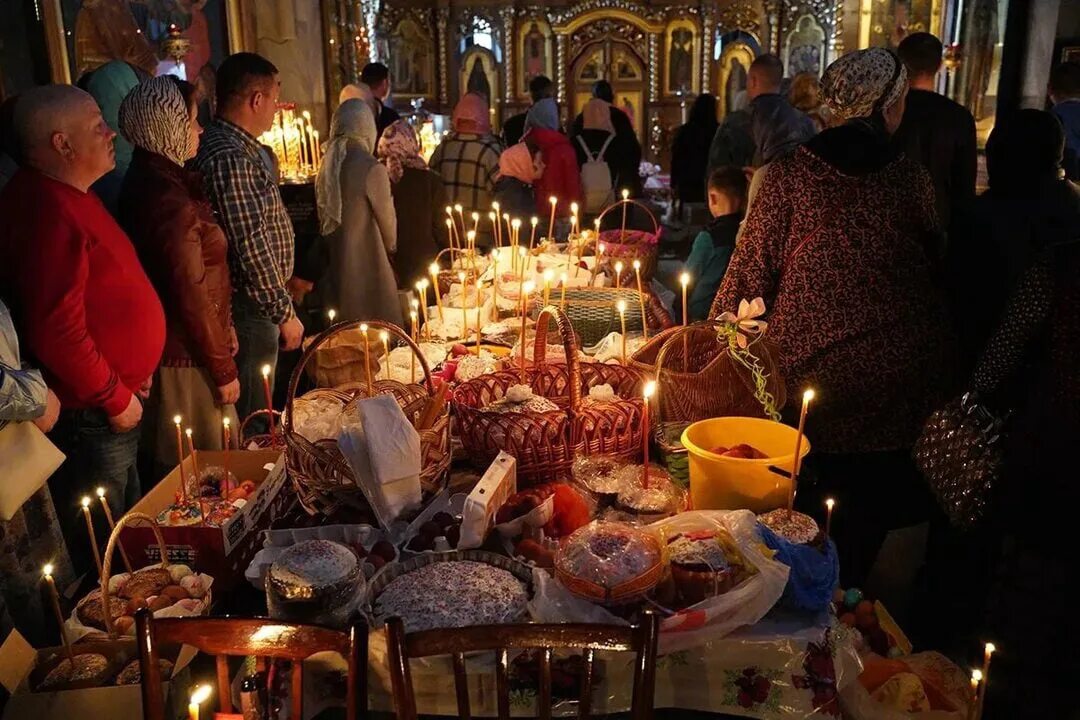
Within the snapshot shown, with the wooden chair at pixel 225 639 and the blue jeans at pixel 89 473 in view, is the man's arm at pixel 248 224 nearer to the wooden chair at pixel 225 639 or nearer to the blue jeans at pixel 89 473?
the blue jeans at pixel 89 473

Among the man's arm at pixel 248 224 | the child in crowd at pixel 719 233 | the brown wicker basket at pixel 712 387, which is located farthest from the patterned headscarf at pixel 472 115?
the brown wicker basket at pixel 712 387

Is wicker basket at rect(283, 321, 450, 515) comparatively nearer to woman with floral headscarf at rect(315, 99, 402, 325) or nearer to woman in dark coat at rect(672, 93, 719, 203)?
woman with floral headscarf at rect(315, 99, 402, 325)

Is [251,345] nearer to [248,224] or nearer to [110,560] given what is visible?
[248,224]

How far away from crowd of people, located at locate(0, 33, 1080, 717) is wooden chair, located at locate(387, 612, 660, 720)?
1.02 meters

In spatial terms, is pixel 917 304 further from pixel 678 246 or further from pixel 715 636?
pixel 678 246

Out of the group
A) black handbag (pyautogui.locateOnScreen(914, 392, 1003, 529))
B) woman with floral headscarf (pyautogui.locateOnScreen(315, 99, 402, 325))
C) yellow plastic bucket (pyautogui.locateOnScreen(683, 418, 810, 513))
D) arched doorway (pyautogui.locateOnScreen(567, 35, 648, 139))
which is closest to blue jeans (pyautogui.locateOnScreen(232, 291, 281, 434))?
woman with floral headscarf (pyautogui.locateOnScreen(315, 99, 402, 325))

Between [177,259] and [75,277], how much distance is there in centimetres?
44

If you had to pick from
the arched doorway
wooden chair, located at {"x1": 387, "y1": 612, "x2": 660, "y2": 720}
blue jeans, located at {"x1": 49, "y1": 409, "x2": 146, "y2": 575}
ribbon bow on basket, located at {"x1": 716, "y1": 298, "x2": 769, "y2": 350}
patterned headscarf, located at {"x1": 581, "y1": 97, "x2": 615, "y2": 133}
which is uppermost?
the arched doorway

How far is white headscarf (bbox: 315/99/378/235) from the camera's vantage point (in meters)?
4.56

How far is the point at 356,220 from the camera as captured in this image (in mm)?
4715

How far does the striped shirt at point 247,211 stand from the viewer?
10.6 ft

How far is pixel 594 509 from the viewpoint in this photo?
2.00 metres

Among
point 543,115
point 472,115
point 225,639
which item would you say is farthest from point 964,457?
point 543,115

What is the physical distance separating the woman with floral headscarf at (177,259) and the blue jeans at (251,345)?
30 cm
